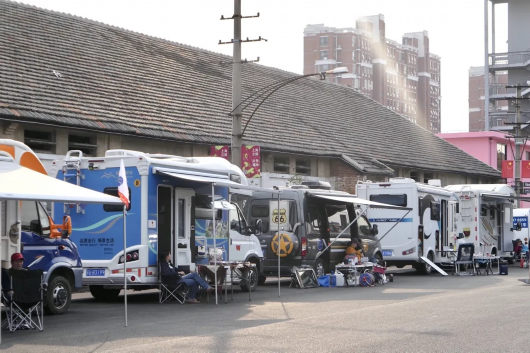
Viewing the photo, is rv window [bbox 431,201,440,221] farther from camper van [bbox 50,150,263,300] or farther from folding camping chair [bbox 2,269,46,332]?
folding camping chair [bbox 2,269,46,332]

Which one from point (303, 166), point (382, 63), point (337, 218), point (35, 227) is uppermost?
point (382, 63)

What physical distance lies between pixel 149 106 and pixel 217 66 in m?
11.0

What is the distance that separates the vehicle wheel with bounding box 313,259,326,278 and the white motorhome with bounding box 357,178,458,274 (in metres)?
3.94

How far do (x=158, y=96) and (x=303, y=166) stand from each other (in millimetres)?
8261

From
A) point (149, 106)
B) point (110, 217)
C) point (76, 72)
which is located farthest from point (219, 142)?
point (110, 217)

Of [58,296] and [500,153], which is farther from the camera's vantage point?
[500,153]

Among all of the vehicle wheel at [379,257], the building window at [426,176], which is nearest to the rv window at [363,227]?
the vehicle wheel at [379,257]

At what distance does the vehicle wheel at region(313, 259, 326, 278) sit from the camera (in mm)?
23000

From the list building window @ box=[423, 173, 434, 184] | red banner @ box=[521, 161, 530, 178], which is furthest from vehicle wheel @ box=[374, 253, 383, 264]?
red banner @ box=[521, 161, 530, 178]

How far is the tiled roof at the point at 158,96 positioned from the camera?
26.9m

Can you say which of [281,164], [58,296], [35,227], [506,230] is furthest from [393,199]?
[35,227]

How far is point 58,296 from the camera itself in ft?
50.1

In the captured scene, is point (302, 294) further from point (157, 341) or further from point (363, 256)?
point (157, 341)

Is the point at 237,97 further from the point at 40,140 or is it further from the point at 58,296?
the point at 58,296
